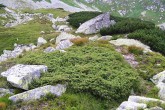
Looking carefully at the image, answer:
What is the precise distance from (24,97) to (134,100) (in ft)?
18.1

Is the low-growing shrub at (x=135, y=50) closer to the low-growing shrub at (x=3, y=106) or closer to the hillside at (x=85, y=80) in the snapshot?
the hillside at (x=85, y=80)

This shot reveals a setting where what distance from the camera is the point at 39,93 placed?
16469 millimetres

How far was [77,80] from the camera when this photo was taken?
17578 millimetres

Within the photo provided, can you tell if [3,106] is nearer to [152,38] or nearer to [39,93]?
[39,93]

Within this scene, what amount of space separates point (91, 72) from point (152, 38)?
11743mm

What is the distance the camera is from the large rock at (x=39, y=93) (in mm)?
16219

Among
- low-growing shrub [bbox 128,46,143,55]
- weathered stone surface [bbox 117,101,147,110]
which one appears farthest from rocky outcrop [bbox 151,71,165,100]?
low-growing shrub [bbox 128,46,143,55]

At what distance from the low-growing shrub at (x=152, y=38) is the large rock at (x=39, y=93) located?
44.4ft

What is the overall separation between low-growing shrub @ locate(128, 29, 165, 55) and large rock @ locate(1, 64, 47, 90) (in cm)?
1263

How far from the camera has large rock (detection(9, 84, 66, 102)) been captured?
53.2ft

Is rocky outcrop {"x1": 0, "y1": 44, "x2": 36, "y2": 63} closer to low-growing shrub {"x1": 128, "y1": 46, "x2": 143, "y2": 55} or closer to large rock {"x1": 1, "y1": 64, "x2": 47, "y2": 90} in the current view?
low-growing shrub {"x1": 128, "y1": 46, "x2": 143, "y2": 55}

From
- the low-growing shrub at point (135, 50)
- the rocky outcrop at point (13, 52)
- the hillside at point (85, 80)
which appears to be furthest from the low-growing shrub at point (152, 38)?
the rocky outcrop at point (13, 52)

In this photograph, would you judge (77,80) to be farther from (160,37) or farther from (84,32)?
(84,32)

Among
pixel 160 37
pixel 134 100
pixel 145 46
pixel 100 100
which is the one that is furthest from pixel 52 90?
pixel 160 37
